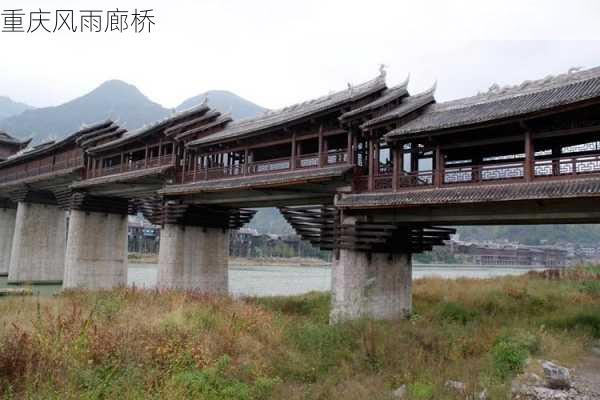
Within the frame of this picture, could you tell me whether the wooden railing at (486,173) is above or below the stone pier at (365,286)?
above

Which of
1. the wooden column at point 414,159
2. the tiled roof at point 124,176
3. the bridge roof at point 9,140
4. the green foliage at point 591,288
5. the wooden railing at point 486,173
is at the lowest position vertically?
the green foliage at point 591,288

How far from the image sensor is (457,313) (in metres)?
17.6

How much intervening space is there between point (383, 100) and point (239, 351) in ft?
31.6

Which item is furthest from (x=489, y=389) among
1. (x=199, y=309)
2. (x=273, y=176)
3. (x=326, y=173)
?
(x=273, y=176)

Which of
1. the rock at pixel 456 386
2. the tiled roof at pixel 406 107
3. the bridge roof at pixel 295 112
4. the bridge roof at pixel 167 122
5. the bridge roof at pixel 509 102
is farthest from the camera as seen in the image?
the bridge roof at pixel 167 122

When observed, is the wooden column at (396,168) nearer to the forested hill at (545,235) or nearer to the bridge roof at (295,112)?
the bridge roof at (295,112)

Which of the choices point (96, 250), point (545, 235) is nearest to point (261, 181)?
point (96, 250)

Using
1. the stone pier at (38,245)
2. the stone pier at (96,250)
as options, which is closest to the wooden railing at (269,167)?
the stone pier at (96,250)

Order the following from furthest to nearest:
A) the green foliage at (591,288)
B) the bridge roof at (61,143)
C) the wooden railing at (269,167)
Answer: the bridge roof at (61,143) → the green foliage at (591,288) → the wooden railing at (269,167)

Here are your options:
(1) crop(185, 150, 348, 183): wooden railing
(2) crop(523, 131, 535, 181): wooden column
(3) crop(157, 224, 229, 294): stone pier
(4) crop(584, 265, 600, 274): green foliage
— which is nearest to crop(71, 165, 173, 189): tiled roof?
(1) crop(185, 150, 348, 183): wooden railing

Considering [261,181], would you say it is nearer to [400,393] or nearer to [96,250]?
[400,393]

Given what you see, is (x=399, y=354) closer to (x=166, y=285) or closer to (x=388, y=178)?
(x=388, y=178)

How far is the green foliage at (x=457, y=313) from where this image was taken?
1673 cm

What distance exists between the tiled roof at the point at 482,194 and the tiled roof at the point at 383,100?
8.56 feet
